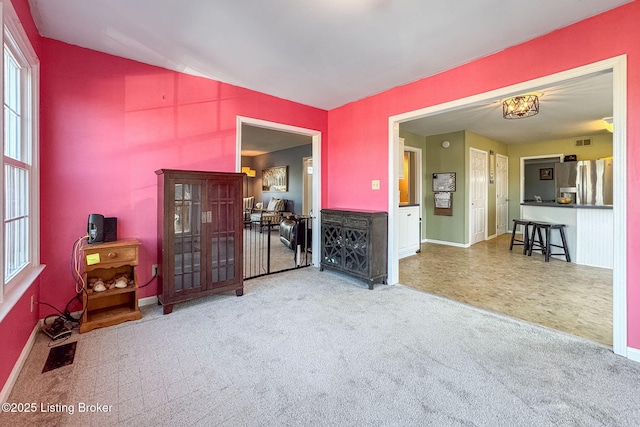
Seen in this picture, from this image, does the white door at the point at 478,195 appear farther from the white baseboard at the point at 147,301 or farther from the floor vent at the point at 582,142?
the white baseboard at the point at 147,301

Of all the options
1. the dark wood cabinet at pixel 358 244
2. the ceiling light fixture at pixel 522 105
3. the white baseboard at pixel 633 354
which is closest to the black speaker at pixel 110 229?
the dark wood cabinet at pixel 358 244

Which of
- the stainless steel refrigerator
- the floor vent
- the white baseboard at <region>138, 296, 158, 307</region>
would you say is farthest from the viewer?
the floor vent

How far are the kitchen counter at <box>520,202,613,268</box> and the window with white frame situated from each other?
6907mm

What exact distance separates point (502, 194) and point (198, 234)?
8.30m

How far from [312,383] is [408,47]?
2863 millimetres

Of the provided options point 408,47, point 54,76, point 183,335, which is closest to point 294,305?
point 183,335

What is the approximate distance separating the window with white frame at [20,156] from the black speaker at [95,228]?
1.14ft

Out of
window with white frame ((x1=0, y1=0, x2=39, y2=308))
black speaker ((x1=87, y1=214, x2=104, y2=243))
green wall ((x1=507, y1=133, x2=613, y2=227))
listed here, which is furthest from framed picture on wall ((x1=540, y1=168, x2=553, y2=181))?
window with white frame ((x1=0, y1=0, x2=39, y2=308))

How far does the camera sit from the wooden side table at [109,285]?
2.31m

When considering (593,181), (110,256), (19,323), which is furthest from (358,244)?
(593,181)

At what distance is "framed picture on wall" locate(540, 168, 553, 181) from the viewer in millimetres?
9492

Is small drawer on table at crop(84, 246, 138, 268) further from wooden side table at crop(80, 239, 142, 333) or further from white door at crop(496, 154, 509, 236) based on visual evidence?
white door at crop(496, 154, 509, 236)

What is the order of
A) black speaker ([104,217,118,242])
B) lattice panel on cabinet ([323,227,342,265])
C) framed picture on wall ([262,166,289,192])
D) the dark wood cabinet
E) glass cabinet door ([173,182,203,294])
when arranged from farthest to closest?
framed picture on wall ([262,166,289,192]) → lattice panel on cabinet ([323,227,342,265]) → the dark wood cabinet → glass cabinet door ([173,182,203,294]) → black speaker ([104,217,118,242])

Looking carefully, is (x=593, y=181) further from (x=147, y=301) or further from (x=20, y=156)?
(x=20, y=156)
